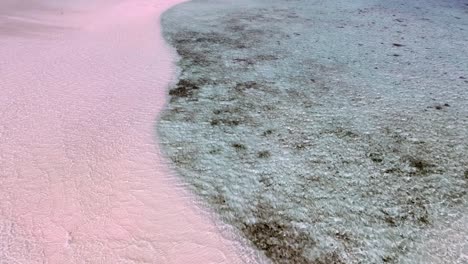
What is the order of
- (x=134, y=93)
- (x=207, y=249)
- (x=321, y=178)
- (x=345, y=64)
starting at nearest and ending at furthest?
(x=207, y=249), (x=321, y=178), (x=134, y=93), (x=345, y=64)

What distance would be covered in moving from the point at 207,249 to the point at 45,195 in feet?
3.04

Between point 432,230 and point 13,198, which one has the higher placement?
point 13,198

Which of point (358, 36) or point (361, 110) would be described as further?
point (358, 36)

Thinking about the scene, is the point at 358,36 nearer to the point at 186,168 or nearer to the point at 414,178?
the point at 414,178

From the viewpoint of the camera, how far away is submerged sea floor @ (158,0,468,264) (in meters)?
2.03

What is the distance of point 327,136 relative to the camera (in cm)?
275

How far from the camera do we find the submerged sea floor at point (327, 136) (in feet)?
6.66

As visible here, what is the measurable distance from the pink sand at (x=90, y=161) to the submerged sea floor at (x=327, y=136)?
0.17 meters

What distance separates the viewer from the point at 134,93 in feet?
10.8

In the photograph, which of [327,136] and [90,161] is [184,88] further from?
[327,136]

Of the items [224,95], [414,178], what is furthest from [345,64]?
[414,178]

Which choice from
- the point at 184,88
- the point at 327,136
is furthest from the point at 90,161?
the point at 327,136

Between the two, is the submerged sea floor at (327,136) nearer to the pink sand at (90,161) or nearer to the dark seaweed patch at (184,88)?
the dark seaweed patch at (184,88)

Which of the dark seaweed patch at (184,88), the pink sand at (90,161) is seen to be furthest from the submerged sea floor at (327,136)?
the pink sand at (90,161)
